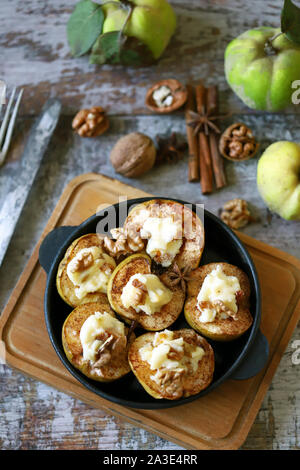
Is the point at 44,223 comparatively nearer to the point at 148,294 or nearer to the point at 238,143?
the point at 148,294

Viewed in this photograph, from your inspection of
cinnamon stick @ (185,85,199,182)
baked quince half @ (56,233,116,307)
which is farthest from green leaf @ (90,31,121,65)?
baked quince half @ (56,233,116,307)

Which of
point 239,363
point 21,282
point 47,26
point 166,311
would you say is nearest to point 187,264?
point 166,311

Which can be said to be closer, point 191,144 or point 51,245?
point 51,245

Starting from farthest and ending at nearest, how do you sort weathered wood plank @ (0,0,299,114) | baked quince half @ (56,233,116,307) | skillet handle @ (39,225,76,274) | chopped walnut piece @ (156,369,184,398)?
weathered wood plank @ (0,0,299,114) → skillet handle @ (39,225,76,274) → baked quince half @ (56,233,116,307) → chopped walnut piece @ (156,369,184,398)

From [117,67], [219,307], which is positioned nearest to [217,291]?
[219,307]

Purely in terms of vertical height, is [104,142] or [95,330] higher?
[104,142]

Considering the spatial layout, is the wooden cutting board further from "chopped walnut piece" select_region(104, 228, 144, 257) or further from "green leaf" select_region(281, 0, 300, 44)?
"green leaf" select_region(281, 0, 300, 44)
